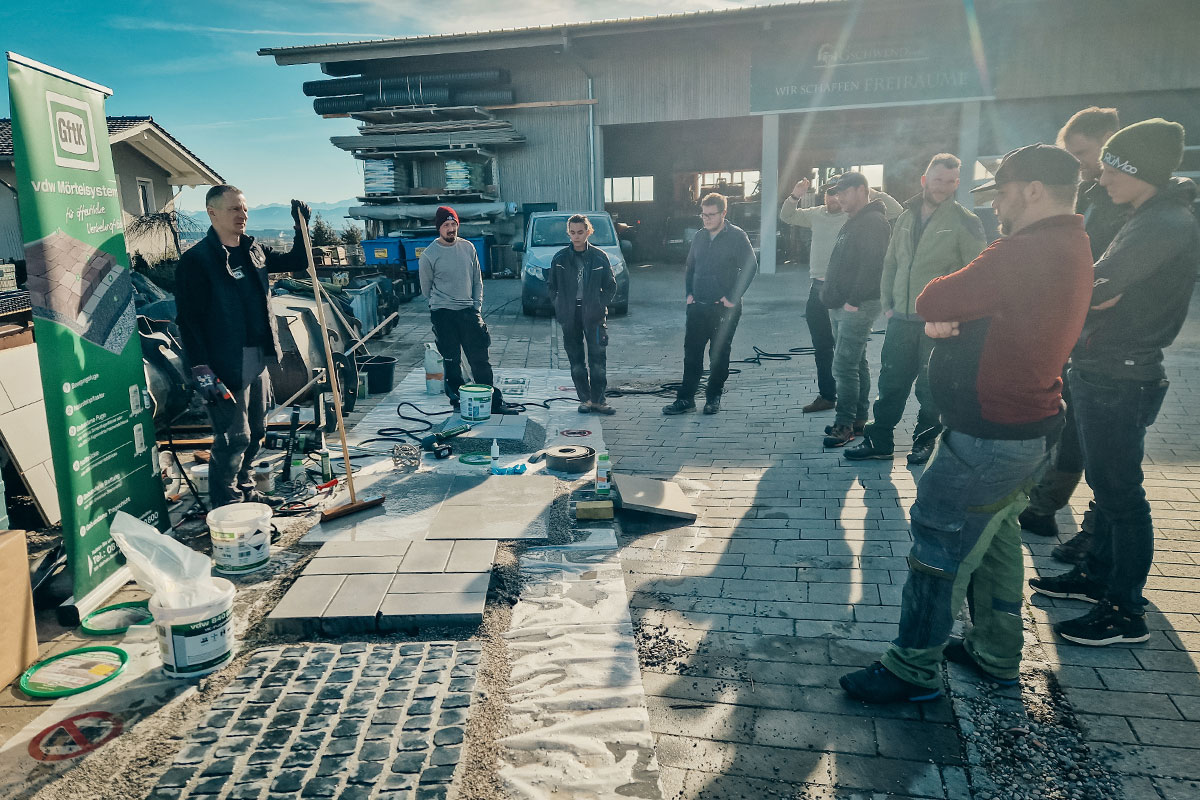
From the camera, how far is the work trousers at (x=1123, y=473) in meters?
3.20

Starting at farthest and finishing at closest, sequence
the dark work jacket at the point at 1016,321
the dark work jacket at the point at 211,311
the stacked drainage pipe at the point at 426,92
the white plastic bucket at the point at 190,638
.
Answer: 1. the stacked drainage pipe at the point at 426,92
2. the dark work jacket at the point at 211,311
3. the white plastic bucket at the point at 190,638
4. the dark work jacket at the point at 1016,321

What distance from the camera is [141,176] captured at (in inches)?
770

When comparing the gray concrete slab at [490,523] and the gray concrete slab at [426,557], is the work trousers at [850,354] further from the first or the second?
the gray concrete slab at [426,557]

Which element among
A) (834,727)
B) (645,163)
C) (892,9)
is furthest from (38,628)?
(645,163)

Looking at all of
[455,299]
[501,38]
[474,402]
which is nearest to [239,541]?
[474,402]

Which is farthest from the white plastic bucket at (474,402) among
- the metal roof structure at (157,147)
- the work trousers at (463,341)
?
the metal roof structure at (157,147)

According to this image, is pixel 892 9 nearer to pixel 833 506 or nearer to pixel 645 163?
pixel 645 163

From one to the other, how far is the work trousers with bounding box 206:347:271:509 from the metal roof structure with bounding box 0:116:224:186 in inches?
555

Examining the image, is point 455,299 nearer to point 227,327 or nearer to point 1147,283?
point 227,327

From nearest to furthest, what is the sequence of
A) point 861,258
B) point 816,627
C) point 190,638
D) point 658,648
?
point 190,638
point 658,648
point 816,627
point 861,258

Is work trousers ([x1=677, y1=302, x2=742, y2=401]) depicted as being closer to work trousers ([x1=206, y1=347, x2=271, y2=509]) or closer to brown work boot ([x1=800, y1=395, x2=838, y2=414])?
brown work boot ([x1=800, y1=395, x2=838, y2=414])

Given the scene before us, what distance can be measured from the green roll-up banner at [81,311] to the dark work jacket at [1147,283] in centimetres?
458

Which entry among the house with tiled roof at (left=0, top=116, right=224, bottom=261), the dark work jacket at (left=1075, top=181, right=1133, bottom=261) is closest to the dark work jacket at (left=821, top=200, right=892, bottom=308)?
the dark work jacket at (left=1075, top=181, right=1133, bottom=261)

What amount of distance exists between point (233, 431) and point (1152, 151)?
15.9 feet
